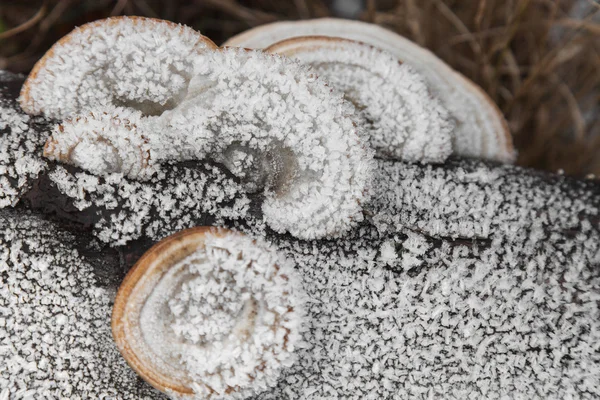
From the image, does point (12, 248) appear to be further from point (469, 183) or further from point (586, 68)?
point (586, 68)

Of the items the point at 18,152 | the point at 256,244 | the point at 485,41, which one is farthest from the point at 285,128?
the point at 485,41

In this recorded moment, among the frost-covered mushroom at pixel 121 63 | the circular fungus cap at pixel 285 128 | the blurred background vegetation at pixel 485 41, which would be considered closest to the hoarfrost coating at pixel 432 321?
the circular fungus cap at pixel 285 128

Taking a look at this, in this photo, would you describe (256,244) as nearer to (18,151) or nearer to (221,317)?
(221,317)

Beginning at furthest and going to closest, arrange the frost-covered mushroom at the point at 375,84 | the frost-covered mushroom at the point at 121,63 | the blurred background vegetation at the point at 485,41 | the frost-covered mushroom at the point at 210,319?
the blurred background vegetation at the point at 485,41
the frost-covered mushroom at the point at 375,84
the frost-covered mushroom at the point at 121,63
the frost-covered mushroom at the point at 210,319

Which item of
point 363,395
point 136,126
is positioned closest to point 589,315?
point 363,395

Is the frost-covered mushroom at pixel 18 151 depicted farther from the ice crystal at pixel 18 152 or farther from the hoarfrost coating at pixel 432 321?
the hoarfrost coating at pixel 432 321

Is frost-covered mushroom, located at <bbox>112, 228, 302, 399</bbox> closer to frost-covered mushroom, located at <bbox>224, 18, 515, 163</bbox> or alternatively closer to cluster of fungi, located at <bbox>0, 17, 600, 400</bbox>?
cluster of fungi, located at <bbox>0, 17, 600, 400</bbox>
